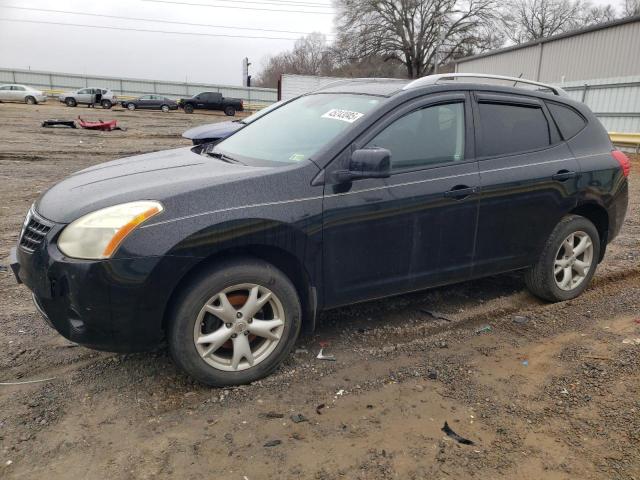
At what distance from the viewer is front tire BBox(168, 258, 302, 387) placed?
291cm

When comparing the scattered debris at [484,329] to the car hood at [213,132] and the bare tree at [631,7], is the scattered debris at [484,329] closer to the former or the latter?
the car hood at [213,132]

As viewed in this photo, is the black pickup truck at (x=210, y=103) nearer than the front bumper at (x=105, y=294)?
No

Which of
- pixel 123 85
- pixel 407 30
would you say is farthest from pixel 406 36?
pixel 123 85

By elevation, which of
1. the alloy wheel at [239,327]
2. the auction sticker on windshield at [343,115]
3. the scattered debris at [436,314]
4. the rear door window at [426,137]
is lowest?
the scattered debris at [436,314]

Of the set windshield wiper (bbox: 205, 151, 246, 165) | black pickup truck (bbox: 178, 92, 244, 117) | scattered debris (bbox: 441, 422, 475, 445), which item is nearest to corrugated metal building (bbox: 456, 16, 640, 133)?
windshield wiper (bbox: 205, 151, 246, 165)

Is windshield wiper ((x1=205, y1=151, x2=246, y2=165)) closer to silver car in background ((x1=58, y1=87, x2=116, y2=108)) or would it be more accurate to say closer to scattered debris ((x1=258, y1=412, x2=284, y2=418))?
scattered debris ((x1=258, y1=412, x2=284, y2=418))

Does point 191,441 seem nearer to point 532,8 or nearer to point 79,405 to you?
point 79,405

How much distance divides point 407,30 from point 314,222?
49458mm

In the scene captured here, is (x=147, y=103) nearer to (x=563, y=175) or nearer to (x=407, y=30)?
(x=407, y=30)

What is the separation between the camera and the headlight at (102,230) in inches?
106

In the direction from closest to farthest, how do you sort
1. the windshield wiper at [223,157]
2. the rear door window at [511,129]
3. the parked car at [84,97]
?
the windshield wiper at [223,157] → the rear door window at [511,129] → the parked car at [84,97]

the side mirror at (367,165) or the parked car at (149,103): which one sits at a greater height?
the parked car at (149,103)

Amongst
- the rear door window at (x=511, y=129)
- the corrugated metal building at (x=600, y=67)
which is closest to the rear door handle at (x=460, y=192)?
the rear door window at (x=511, y=129)

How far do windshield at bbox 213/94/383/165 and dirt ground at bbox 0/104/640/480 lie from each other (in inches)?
54.1
